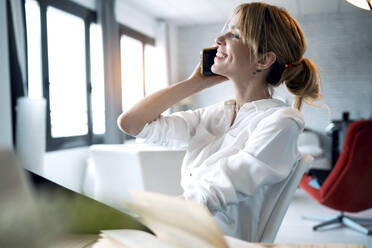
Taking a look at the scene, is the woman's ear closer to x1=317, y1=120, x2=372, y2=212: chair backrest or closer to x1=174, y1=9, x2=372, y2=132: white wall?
x1=174, y1=9, x2=372, y2=132: white wall

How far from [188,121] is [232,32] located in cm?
21

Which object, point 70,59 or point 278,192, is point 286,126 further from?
point 70,59

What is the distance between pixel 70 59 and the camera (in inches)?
11.8

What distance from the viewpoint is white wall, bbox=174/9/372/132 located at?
234 millimetres

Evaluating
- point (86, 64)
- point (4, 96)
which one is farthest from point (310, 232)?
point (4, 96)

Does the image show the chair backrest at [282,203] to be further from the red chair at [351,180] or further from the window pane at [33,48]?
the red chair at [351,180]

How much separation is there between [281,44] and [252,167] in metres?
0.11

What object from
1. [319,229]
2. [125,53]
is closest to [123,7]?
[125,53]

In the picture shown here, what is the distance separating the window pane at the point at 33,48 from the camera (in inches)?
8.5

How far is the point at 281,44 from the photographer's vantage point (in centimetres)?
31

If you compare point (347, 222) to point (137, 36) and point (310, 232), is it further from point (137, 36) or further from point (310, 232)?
point (137, 36)

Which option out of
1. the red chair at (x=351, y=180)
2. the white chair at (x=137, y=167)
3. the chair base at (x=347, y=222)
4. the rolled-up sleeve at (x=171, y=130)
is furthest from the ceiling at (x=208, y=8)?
the chair base at (x=347, y=222)

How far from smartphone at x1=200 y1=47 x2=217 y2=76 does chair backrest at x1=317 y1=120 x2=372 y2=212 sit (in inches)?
42.3

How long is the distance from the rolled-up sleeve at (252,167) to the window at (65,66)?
109 mm
